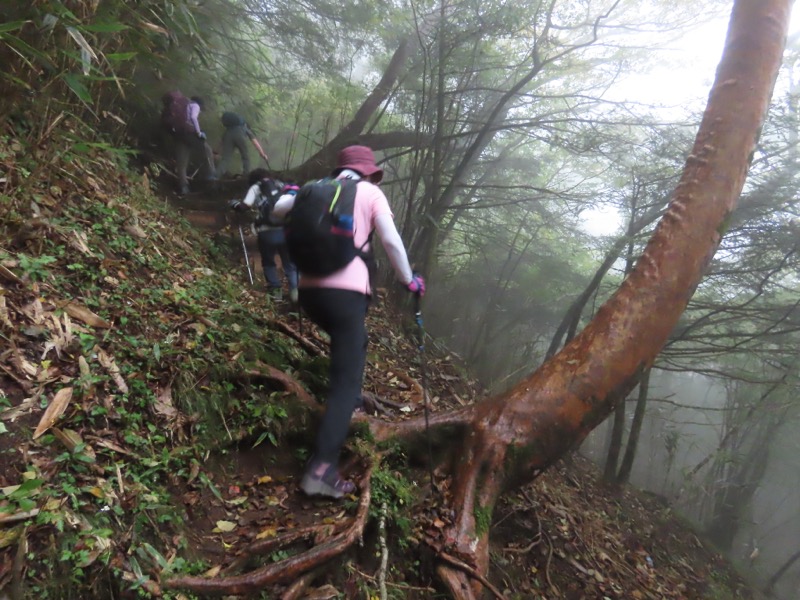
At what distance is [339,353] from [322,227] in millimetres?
810

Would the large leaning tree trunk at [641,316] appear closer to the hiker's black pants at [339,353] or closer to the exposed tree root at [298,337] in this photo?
the hiker's black pants at [339,353]

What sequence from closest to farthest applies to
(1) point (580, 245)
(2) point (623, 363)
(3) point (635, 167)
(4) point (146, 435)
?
(4) point (146, 435)
(2) point (623, 363)
(3) point (635, 167)
(1) point (580, 245)

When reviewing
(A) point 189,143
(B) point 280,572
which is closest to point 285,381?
(B) point 280,572

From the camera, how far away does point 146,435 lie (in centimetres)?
255

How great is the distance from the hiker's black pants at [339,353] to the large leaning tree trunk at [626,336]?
37cm

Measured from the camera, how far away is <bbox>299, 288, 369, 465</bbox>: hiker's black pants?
283cm

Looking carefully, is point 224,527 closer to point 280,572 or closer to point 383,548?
point 280,572

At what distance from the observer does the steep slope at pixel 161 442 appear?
6.48 ft

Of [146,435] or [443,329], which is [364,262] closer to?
[146,435]

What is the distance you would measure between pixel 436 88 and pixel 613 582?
7.66m

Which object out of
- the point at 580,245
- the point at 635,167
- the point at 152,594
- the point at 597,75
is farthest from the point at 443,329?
the point at 152,594

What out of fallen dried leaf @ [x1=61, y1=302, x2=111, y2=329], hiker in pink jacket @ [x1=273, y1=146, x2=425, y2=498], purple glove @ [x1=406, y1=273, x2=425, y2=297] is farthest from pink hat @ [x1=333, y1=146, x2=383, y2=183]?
fallen dried leaf @ [x1=61, y1=302, x2=111, y2=329]

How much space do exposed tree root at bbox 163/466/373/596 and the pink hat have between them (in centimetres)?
208

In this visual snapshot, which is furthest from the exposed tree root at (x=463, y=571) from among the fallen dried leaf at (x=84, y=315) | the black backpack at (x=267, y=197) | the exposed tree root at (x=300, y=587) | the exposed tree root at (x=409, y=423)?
the black backpack at (x=267, y=197)
